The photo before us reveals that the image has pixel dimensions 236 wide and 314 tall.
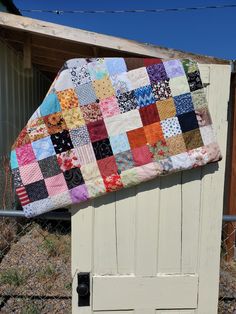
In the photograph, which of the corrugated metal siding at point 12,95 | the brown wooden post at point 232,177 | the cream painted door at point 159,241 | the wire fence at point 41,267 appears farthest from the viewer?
the corrugated metal siding at point 12,95

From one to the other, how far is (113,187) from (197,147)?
53cm

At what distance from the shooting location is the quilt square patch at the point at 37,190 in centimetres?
190

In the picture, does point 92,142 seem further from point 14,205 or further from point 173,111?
point 14,205

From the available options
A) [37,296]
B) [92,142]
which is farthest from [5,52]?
[92,142]

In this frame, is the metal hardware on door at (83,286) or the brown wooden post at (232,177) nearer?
the metal hardware on door at (83,286)

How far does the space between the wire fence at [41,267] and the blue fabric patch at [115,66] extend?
6.68 feet

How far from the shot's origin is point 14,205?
5473 millimetres

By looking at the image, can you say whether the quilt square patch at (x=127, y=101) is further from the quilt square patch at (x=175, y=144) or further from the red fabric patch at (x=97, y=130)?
the quilt square patch at (x=175, y=144)

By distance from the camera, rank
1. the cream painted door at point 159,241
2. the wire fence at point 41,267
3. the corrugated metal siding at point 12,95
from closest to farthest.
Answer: the cream painted door at point 159,241 → the wire fence at point 41,267 → the corrugated metal siding at point 12,95

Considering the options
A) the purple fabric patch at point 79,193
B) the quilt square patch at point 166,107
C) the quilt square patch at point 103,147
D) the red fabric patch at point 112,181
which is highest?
the quilt square patch at point 166,107

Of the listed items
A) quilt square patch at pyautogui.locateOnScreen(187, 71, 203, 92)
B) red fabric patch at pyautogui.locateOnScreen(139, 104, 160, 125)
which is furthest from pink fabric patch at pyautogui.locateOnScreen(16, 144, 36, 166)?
quilt square patch at pyautogui.locateOnScreen(187, 71, 203, 92)

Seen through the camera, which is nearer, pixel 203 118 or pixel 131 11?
pixel 203 118

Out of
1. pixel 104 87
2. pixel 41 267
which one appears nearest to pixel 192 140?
pixel 104 87

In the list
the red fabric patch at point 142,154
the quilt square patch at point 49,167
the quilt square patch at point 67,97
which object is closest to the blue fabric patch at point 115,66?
the quilt square patch at point 67,97
